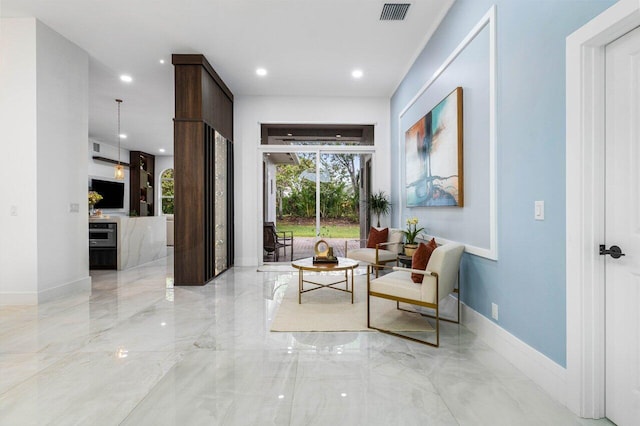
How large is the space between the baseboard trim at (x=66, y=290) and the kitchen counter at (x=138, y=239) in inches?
64.6

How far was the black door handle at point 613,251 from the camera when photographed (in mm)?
1594

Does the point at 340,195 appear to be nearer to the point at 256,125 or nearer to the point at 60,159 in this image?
the point at 256,125

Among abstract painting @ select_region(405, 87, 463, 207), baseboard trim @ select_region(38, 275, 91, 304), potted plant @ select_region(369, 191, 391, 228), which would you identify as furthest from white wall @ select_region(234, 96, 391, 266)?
baseboard trim @ select_region(38, 275, 91, 304)

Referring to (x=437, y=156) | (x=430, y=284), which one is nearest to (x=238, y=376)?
(x=430, y=284)

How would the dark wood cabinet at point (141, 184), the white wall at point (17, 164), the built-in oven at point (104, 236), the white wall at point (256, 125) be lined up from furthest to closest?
the dark wood cabinet at point (141, 184) < the white wall at point (256, 125) < the built-in oven at point (104, 236) < the white wall at point (17, 164)

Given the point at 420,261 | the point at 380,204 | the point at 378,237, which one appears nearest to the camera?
the point at 420,261

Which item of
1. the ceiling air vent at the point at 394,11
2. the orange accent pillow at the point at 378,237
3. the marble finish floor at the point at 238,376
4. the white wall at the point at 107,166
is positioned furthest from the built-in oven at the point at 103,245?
the ceiling air vent at the point at 394,11

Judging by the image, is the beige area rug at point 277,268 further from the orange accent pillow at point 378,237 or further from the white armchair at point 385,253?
the orange accent pillow at point 378,237

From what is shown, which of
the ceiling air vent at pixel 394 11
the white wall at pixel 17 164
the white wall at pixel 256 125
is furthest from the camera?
the white wall at pixel 256 125

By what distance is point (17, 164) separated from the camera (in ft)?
12.1

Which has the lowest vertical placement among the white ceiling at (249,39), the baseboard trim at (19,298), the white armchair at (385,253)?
the baseboard trim at (19,298)

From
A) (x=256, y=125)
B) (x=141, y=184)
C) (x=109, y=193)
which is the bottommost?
(x=109, y=193)

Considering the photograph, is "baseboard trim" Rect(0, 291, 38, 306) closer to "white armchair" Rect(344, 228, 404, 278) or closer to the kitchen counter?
the kitchen counter

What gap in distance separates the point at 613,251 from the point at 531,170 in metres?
0.69
